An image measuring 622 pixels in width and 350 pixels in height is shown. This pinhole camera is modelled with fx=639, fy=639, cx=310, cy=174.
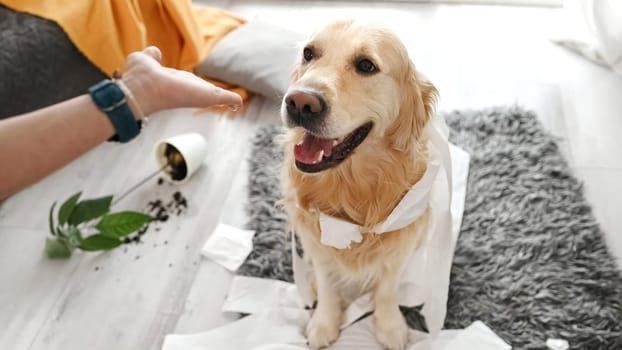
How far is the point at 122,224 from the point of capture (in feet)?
6.31

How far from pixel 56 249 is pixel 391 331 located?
104 centimetres

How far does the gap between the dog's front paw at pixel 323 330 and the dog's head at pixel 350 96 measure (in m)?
0.54

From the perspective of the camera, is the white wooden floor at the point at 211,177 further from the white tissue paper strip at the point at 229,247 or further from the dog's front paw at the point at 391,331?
the dog's front paw at the point at 391,331

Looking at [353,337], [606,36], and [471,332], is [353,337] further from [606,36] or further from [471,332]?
[606,36]

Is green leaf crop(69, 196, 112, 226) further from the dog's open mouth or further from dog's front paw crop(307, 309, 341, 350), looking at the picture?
the dog's open mouth

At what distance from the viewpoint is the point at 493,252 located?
190 centimetres

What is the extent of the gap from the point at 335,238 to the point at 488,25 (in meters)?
1.75

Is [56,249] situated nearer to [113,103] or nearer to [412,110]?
[113,103]

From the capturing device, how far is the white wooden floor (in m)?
1.83

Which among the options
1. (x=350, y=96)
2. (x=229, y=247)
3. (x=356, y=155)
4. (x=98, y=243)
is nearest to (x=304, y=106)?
(x=350, y=96)

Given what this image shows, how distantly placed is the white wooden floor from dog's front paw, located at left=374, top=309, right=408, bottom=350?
455mm

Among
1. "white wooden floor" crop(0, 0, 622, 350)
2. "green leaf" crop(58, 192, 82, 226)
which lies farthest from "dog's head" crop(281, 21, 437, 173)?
"green leaf" crop(58, 192, 82, 226)

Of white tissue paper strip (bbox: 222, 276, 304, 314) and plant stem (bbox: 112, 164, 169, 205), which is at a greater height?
white tissue paper strip (bbox: 222, 276, 304, 314)

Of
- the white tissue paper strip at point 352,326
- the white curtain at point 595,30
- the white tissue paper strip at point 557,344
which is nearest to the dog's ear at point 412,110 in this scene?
the white tissue paper strip at point 352,326
